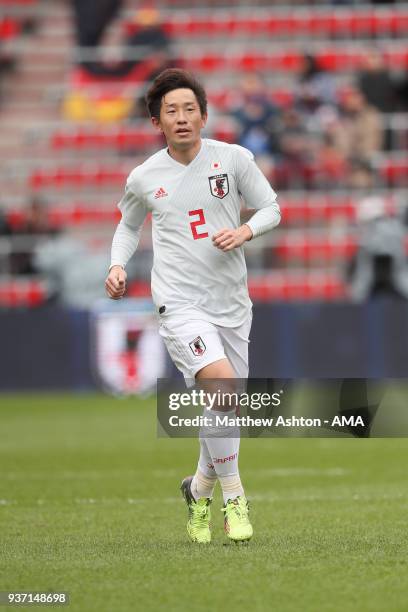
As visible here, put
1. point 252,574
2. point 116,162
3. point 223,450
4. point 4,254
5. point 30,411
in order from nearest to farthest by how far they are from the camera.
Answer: point 252,574, point 223,450, point 30,411, point 4,254, point 116,162

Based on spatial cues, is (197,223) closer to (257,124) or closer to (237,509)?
(237,509)

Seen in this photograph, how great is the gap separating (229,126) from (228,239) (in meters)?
15.1

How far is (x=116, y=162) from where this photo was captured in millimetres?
22750

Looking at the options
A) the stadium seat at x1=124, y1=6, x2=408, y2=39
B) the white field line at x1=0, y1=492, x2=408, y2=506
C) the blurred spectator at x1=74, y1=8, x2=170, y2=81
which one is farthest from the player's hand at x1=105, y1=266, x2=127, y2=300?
the stadium seat at x1=124, y1=6, x2=408, y2=39

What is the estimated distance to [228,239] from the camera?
21.0ft

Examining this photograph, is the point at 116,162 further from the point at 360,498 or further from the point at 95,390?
the point at 360,498

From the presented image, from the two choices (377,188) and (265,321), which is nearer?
(265,321)

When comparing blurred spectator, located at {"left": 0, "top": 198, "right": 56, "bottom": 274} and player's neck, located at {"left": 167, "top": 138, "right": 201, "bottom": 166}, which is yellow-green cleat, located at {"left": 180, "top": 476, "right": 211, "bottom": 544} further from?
blurred spectator, located at {"left": 0, "top": 198, "right": 56, "bottom": 274}

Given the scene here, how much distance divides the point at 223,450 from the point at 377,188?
14314mm

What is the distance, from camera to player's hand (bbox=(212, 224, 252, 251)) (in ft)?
20.9

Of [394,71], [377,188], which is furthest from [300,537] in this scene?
[394,71]

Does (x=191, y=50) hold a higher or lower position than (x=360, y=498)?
higher

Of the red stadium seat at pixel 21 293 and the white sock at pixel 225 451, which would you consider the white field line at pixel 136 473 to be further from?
the red stadium seat at pixel 21 293


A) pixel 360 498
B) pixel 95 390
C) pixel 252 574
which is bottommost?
pixel 95 390
